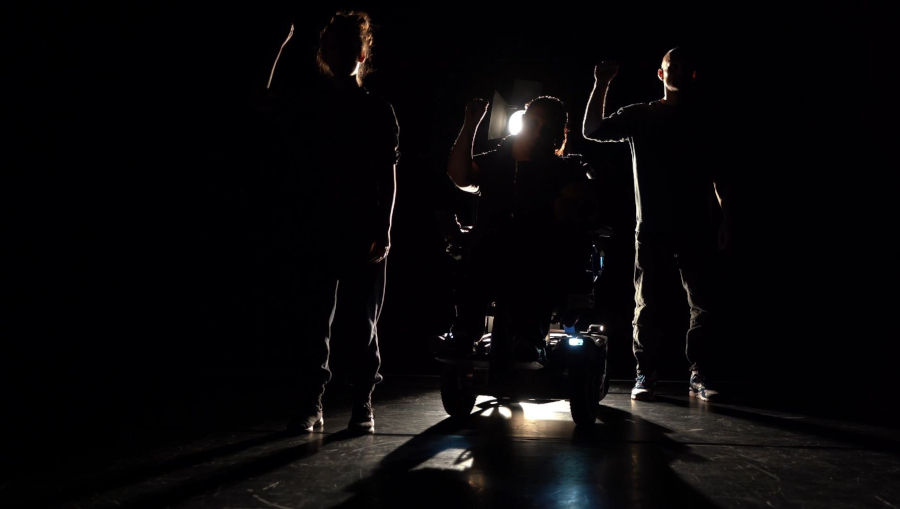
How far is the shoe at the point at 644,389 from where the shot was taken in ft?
10.2

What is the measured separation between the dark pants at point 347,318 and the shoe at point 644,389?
1594mm

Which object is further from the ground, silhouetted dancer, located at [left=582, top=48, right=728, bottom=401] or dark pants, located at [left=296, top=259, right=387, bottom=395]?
silhouetted dancer, located at [left=582, top=48, right=728, bottom=401]

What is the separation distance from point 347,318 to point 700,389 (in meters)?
2.10

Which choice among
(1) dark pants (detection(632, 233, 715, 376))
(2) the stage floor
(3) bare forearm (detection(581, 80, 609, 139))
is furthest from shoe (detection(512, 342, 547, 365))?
(3) bare forearm (detection(581, 80, 609, 139))

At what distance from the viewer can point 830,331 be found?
4191mm

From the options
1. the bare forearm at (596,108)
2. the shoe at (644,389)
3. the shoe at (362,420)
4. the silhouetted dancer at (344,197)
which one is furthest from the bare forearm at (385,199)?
the shoe at (644,389)

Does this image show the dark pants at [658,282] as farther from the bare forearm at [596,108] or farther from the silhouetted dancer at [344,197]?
the silhouetted dancer at [344,197]

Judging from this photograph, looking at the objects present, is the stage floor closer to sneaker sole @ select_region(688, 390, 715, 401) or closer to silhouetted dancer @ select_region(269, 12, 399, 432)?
silhouetted dancer @ select_region(269, 12, 399, 432)

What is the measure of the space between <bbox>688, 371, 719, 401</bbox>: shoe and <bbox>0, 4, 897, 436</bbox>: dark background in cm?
94

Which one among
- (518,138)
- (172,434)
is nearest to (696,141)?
(518,138)

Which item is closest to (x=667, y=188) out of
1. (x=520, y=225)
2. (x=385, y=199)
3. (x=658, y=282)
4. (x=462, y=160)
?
(x=658, y=282)

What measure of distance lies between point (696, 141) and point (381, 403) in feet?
7.01

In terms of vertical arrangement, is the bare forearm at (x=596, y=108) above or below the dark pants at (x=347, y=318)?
above

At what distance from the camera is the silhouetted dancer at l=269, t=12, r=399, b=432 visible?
2211mm
